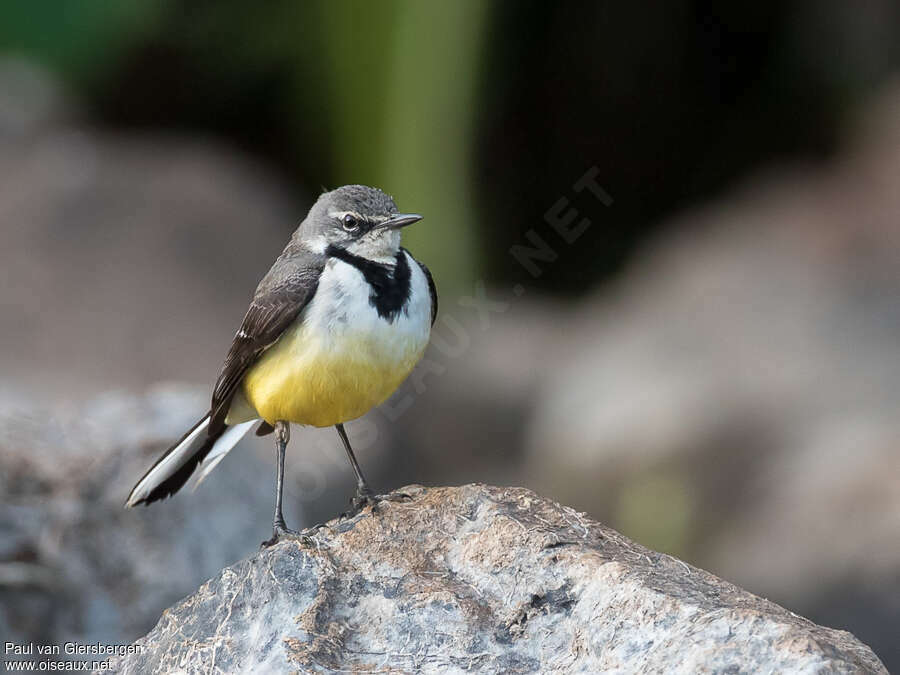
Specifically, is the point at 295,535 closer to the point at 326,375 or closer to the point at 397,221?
the point at 326,375

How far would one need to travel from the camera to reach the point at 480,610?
4.27 m

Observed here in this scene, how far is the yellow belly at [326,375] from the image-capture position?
17.0 feet

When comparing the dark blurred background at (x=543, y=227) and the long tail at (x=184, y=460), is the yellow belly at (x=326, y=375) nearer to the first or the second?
the long tail at (x=184, y=460)

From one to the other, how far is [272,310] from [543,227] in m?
8.43

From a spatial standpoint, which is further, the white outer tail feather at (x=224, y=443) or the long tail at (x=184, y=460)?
the white outer tail feather at (x=224, y=443)

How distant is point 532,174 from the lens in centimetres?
1359

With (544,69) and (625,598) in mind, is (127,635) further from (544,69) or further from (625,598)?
(544,69)

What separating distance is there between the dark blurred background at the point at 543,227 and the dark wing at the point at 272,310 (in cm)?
326

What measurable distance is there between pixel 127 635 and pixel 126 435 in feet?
4.23

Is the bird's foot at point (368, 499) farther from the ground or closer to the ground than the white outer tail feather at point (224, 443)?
farther from the ground

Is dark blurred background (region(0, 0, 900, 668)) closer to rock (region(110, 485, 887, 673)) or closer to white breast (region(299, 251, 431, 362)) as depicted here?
white breast (region(299, 251, 431, 362))

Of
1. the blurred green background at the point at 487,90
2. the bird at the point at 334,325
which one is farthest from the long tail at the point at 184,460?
the blurred green background at the point at 487,90

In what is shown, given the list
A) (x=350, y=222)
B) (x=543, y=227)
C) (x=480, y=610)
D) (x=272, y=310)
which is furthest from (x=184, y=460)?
(x=543, y=227)

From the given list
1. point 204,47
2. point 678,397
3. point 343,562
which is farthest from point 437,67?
point 343,562
